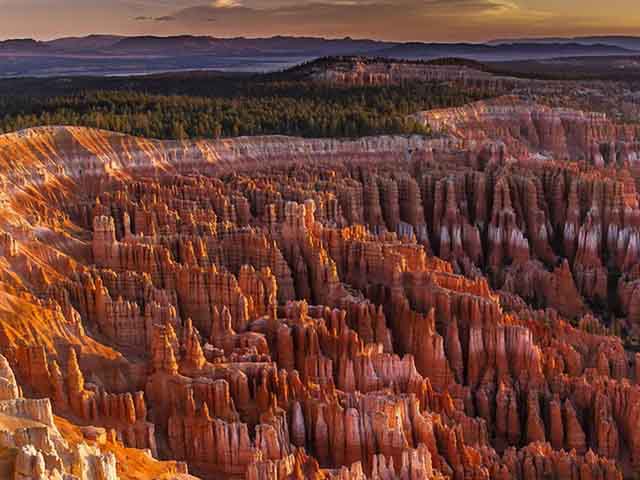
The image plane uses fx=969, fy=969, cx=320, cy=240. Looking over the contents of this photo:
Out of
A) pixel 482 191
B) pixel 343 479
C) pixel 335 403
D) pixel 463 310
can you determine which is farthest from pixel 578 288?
pixel 343 479

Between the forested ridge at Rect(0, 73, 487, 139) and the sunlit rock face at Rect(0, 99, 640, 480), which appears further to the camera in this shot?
the forested ridge at Rect(0, 73, 487, 139)

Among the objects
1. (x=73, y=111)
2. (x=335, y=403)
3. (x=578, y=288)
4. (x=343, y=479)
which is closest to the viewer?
(x=343, y=479)

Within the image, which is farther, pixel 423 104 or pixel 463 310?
pixel 423 104

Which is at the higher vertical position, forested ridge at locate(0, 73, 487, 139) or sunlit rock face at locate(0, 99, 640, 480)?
forested ridge at locate(0, 73, 487, 139)

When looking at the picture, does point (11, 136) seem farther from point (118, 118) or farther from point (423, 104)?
point (423, 104)

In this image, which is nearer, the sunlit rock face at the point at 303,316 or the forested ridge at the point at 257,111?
the sunlit rock face at the point at 303,316

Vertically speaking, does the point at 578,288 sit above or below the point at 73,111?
below
